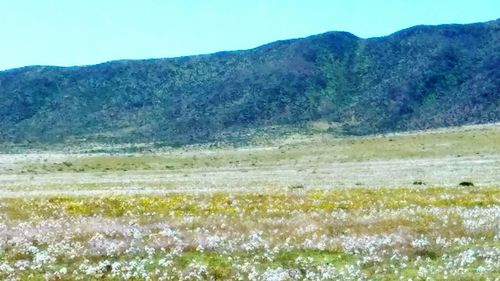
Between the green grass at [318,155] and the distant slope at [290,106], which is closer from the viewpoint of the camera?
the green grass at [318,155]

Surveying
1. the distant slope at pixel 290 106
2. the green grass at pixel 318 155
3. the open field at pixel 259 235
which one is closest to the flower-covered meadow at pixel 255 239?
the open field at pixel 259 235

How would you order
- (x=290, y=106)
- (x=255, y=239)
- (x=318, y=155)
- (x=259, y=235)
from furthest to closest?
(x=290, y=106) → (x=318, y=155) → (x=259, y=235) → (x=255, y=239)

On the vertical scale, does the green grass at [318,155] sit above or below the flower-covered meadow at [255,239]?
below

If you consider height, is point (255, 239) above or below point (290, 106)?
above

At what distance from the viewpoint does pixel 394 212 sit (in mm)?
28891

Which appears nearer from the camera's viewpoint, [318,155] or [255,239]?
[255,239]

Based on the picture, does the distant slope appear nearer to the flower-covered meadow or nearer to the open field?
the open field

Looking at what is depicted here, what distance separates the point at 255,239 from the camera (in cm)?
2280

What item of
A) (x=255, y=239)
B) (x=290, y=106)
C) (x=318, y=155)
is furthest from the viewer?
(x=290, y=106)

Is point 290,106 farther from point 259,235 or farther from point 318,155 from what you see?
point 259,235

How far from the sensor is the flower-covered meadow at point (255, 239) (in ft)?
60.5

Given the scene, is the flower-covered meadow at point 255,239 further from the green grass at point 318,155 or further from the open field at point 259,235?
the green grass at point 318,155

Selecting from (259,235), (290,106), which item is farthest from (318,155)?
(290,106)

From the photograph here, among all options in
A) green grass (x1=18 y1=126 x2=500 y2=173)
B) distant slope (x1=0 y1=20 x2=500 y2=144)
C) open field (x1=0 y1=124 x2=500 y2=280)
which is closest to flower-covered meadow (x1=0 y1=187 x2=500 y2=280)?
open field (x1=0 y1=124 x2=500 y2=280)
